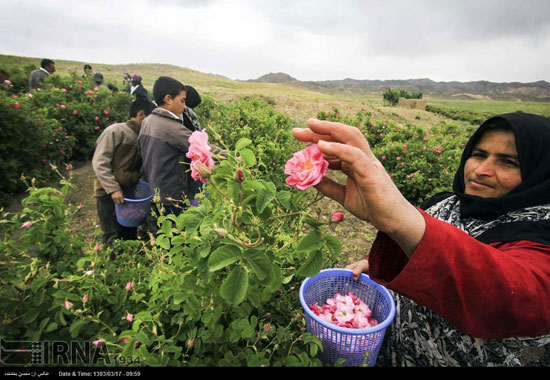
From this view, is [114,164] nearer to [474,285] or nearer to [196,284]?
[196,284]

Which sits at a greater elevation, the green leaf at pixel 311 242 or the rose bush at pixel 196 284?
the green leaf at pixel 311 242

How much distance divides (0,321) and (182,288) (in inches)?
39.0

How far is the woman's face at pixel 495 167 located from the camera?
1.36 metres

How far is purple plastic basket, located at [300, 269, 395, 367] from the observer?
143 cm

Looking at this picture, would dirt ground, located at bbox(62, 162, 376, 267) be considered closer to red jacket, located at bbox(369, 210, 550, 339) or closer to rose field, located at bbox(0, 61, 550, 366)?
rose field, located at bbox(0, 61, 550, 366)

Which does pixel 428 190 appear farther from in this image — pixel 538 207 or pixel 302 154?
pixel 302 154

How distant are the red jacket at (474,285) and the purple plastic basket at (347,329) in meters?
0.52

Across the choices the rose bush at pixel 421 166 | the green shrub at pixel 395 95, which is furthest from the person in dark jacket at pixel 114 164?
the green shrub at pixel 395 95

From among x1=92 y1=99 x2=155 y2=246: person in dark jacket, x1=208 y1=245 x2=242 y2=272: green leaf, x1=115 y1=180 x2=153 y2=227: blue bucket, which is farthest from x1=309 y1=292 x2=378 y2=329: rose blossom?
x1=92 y1=99 x2=155 y2=246: person in dark jacket

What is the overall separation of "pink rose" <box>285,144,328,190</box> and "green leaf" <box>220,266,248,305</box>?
0.33 meters

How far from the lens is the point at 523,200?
4.12 feet

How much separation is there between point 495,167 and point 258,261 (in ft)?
4.54

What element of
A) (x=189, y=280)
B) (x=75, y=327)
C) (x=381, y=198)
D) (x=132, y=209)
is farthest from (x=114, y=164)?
(x=381, y=198)

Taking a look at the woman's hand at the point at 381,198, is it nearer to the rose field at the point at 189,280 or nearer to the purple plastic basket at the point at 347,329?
the rose field at the point at 189,280
